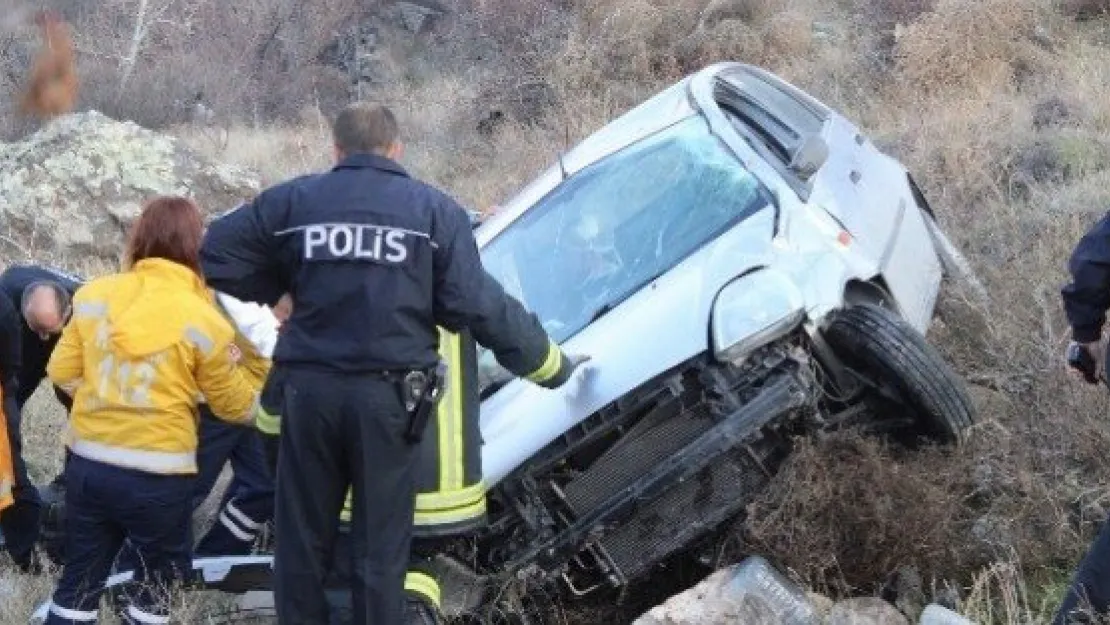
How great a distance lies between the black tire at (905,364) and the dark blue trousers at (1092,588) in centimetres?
83

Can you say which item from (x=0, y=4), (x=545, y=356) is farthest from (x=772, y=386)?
(x=0, y=4)

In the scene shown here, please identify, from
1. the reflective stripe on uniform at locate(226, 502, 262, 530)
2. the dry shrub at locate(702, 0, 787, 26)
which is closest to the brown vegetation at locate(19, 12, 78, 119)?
the dry shrub at locate(702, 0, 787, 26)

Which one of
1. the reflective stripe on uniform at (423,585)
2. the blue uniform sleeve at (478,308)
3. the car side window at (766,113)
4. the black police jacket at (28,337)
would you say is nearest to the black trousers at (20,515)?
the black police jacket at (28,337)

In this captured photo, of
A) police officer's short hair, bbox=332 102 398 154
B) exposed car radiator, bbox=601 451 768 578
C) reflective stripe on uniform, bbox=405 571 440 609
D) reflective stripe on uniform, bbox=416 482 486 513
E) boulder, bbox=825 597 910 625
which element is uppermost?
police officer's short hair, bbox=332 102 398 154

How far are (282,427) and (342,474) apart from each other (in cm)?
19

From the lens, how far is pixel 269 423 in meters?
3.72

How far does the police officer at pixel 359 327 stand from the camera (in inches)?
135

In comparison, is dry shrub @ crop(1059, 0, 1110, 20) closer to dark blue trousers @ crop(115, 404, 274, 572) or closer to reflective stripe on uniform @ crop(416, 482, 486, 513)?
dark blue trousers @ crop(115, 404, 274, 572)

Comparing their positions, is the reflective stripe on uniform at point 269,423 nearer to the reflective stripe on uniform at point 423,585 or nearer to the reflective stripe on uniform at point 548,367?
the reflective stripe on uniform at point 423,585

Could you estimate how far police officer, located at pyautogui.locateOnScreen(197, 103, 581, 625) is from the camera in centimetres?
343

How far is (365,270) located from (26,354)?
241 cm

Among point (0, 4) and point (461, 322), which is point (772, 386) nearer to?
point (461, 322)

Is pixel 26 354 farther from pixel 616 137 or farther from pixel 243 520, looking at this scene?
pixel 616 137

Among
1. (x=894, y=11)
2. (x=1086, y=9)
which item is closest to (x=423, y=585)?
(x=1086, y=9)
